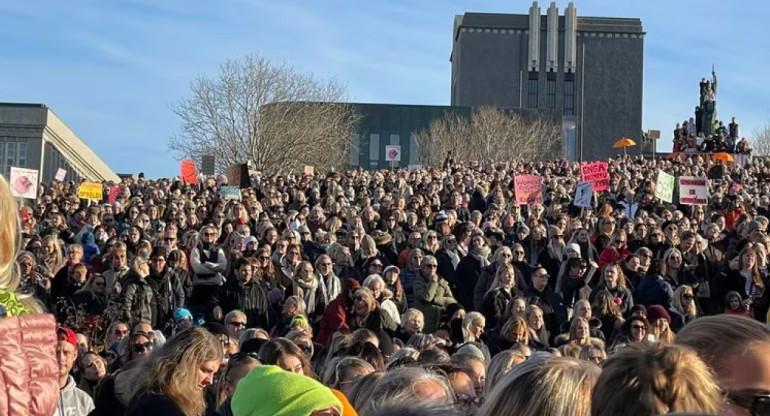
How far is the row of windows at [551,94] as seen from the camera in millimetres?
110812

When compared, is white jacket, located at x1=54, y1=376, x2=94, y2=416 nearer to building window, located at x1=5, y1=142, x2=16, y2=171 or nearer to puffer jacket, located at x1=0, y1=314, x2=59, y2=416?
puffer jacket, located at x1=0, y1=314, x2=59, y2=416

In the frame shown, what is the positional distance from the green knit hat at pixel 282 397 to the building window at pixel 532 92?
355ft

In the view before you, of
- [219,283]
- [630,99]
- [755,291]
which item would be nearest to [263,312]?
[219,283]

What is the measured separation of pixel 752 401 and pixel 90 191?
78.4 ft

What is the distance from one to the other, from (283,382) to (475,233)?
1364 cm

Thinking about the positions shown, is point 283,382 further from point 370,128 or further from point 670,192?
point 370,128

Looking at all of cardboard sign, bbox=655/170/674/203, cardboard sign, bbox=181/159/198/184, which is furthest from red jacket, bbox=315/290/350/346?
cardboard sign, bbox=181/159/198/184

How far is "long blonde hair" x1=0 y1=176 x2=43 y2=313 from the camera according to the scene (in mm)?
3223

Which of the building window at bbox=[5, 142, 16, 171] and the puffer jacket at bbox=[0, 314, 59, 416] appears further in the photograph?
the building window at bbox=[5, 142, 16, 171]

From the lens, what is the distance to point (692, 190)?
24766 mm

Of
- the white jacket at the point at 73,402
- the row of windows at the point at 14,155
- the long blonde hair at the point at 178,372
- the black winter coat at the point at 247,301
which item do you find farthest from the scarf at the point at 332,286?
the row of windows at the point at 14,155

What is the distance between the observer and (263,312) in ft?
46.2

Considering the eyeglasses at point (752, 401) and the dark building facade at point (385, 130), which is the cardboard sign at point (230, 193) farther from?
the dark building facade at point (385, 130)

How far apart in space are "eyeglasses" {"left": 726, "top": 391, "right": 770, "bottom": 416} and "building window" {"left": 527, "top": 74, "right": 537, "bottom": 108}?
4277 inches
